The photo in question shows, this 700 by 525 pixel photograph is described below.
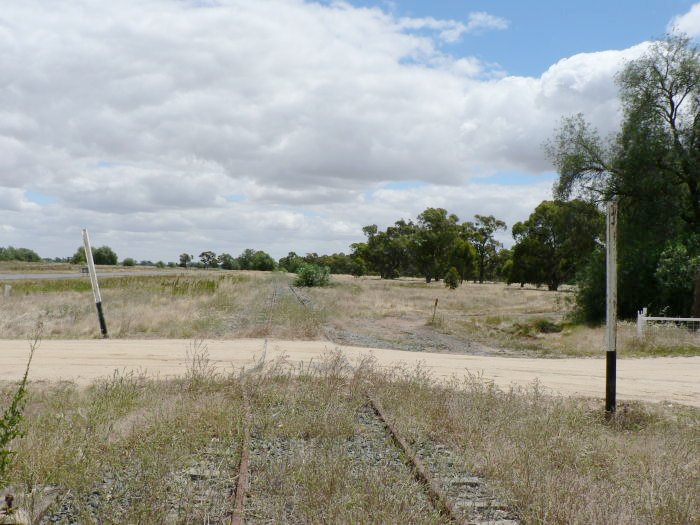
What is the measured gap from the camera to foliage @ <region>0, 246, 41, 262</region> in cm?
18200

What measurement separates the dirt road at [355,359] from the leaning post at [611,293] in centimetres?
225

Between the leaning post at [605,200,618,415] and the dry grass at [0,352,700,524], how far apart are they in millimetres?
491

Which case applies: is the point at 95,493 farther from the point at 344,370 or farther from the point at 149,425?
the point at 344,370

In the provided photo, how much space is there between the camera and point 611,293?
33.3 feet

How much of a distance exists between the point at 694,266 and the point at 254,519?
26335mm

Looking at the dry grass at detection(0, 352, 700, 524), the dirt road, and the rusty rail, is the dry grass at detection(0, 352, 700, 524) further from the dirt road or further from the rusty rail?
the dirt road

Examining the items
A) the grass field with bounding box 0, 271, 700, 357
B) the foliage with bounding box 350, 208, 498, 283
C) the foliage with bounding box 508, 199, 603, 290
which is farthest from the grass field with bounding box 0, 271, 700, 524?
the foliage with bounding box 350, 208, 498, 283

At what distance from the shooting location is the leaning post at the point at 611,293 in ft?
33.0

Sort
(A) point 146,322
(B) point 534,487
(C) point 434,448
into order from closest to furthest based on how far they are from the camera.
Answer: (B) point 534,487
(C) point 434,448
(A) point 146,322

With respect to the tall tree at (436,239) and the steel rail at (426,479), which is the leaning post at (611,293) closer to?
the steel rail at (426,479)

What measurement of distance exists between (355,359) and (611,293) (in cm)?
792

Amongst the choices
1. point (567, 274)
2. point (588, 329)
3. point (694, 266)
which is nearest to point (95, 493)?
point (588, 329)

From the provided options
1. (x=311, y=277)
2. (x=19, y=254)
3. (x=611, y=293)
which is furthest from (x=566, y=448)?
(x=19, y=254)

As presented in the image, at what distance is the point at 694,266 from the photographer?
1071 inches
